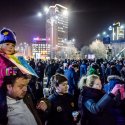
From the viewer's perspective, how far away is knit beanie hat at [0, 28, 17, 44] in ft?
11.4

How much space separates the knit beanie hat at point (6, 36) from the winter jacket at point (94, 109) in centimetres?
145

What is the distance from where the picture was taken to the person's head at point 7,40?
3.47m

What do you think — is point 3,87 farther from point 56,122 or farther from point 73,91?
point 73,91

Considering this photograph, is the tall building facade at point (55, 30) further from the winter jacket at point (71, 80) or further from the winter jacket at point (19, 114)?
the winter jacket at point (19, 114)

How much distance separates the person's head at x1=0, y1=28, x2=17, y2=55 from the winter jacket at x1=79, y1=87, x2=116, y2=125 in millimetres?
1416

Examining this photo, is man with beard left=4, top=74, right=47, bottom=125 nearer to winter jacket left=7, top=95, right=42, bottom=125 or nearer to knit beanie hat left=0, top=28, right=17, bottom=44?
winter jacket left=7, top=95, right=42, bottom=125

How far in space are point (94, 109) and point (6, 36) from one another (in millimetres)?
1595

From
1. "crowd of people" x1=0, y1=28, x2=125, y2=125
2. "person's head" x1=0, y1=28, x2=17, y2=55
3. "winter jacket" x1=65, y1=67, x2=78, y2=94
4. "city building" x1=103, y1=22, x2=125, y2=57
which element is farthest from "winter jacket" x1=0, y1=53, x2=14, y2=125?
"city building" x1=103, y1=22, x2=125, y2=57

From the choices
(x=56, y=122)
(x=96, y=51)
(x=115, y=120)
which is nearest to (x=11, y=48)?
(x=56, y=122)

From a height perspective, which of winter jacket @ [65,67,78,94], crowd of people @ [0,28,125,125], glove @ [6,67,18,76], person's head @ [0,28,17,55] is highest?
person's head @ [0,28,17,55]

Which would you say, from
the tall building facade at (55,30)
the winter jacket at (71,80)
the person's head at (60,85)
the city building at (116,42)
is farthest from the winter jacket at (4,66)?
the tall building facade at (55,30)

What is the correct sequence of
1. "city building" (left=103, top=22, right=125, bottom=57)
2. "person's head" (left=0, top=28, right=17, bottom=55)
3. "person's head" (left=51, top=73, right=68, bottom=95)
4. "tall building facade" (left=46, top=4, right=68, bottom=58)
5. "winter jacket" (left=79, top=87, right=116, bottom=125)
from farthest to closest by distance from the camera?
"tall building facade" (left=46, top=4, right=68, bottom=58) < "city building" (left=103, top=22, right=125, bottom=57) < "person's head" (left=51, top=73, right=68, bottom=95) < "winter jacket" (left=79, top=87, right=116, bottom=125) < "person's head" (left=0, top=28, right=17, bottom=55)

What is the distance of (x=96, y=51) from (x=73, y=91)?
89.6m

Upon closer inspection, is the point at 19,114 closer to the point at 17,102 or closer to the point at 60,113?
the point at 17,102
